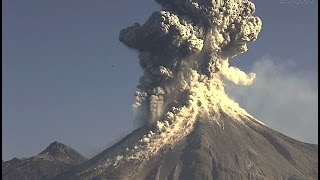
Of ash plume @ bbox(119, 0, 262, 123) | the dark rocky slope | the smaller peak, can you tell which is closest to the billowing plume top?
ash plume @ bbox(119, 0, 262, 123)

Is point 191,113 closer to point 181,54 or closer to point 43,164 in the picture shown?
point 181,54

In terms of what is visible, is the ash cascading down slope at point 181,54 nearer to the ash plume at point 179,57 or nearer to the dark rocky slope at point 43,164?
the ash plume at point 179,57

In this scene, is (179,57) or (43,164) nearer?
(179,57)

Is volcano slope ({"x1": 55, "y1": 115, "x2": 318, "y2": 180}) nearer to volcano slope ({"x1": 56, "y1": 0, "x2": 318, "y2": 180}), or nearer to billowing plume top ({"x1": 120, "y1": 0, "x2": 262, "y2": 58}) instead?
volcano slope ({"x1": 56, "y1": 0, "x2": 318, "y2": 180})

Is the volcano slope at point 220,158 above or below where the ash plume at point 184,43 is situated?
below

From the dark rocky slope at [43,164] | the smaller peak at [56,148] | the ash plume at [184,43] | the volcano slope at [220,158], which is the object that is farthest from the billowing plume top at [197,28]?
the smaller peak at [56,148]

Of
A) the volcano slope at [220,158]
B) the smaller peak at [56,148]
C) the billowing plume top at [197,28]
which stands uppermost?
the billowing plume top at [197,28]

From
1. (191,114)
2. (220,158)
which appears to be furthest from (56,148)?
(220,158)
